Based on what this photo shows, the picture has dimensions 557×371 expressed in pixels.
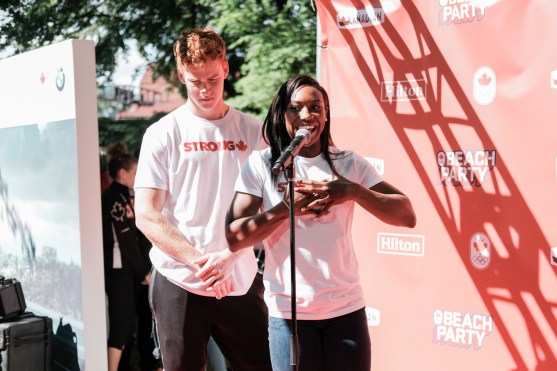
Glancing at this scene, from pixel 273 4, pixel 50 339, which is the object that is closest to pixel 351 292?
pixel 50 339

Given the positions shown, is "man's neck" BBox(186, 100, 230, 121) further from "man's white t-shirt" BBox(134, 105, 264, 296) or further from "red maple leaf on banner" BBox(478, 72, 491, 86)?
"red maple leaf on banner" BBox(478, 72, 491, 86)

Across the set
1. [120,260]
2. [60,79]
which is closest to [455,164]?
[60,79]

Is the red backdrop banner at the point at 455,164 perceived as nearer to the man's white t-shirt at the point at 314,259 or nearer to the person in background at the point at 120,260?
the man's white t-shirt at the point at 314,259

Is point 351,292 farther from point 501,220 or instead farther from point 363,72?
point 363,72

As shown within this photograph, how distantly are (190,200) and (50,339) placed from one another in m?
2.28

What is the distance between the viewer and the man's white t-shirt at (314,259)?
247cm

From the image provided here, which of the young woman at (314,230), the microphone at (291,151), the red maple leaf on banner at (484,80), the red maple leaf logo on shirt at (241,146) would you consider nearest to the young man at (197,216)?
the red maple leaf logo on shirt at (241,146)

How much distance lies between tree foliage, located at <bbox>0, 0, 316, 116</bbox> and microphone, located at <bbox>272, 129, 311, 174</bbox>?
8.23 m

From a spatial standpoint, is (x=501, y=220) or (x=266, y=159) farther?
(x=501, y=220)

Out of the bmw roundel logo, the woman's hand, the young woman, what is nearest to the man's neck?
the young woman

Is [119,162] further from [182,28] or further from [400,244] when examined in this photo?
[182,28]

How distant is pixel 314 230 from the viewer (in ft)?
8.18

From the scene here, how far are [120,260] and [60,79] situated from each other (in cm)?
170

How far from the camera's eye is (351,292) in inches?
98.7
